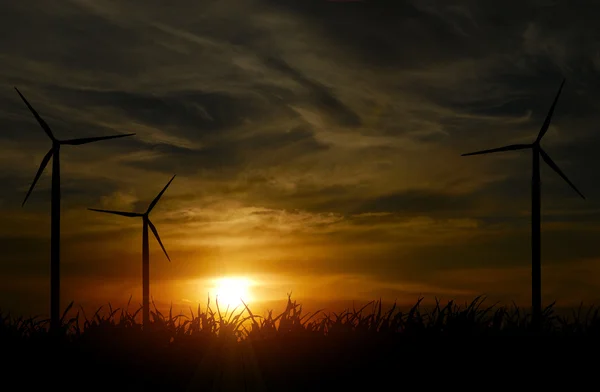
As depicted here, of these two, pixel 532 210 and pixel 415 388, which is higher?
pixel 532 210

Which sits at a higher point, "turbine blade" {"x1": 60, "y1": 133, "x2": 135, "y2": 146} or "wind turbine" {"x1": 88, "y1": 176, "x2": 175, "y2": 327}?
"turbine blade" {"x1": 60, "y1": 133, "x2": 135, "y2": 146}

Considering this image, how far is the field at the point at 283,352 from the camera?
83.8ft

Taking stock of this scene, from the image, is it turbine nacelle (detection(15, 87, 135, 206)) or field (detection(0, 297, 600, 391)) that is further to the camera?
turbine nacelle (detection(15, 87, 135, 206))

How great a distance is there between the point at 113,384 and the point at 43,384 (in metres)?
2.17

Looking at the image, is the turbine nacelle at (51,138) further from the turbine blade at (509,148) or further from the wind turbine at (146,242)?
the turbine blade at (509,148)

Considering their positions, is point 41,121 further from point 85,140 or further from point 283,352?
point 283,352

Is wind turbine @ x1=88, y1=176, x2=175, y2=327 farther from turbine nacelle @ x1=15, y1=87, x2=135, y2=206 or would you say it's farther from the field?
the field

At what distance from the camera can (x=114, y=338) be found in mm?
29594

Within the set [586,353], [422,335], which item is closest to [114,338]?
[422,335]

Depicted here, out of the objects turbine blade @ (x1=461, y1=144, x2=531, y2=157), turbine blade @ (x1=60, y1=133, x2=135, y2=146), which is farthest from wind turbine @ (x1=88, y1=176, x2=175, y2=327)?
turbine blade @ (x1=461, y1=144, x2=531, y2=157)

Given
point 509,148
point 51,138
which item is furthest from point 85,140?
point 509,148

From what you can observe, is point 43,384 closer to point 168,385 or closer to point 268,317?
point 168,385

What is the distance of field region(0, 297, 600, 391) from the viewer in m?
25.5

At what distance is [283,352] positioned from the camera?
27766mm
